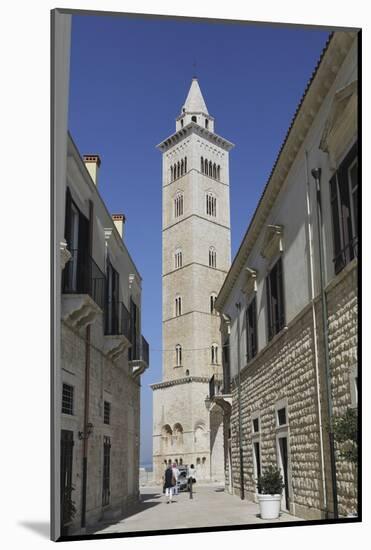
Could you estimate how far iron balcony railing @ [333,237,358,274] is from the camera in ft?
20.9

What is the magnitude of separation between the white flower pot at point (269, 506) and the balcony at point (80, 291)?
2.61 m

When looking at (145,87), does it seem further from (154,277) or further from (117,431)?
(117,431)

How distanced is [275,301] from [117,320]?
2446 mm

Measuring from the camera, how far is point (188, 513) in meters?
6.49

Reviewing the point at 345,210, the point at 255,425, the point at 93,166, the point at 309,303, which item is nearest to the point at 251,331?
the point at 255,425

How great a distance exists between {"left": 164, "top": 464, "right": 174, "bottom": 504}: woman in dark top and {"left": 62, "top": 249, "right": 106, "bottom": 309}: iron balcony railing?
86.8 inches

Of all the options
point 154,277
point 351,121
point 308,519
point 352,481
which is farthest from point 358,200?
point 308,519

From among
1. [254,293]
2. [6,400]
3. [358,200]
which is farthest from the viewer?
[254,293]

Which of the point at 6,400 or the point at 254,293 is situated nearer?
the point at 6,400

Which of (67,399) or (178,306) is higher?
(178,306)

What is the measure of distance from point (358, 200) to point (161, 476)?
402 centimetres

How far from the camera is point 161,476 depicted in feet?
25.7

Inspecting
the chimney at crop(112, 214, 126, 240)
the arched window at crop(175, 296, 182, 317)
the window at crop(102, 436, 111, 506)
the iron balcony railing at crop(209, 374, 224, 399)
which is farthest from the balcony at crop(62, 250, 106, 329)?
the arched window at crop(175, 296, 182, 317)

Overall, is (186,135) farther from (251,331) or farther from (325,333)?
(251,331)
